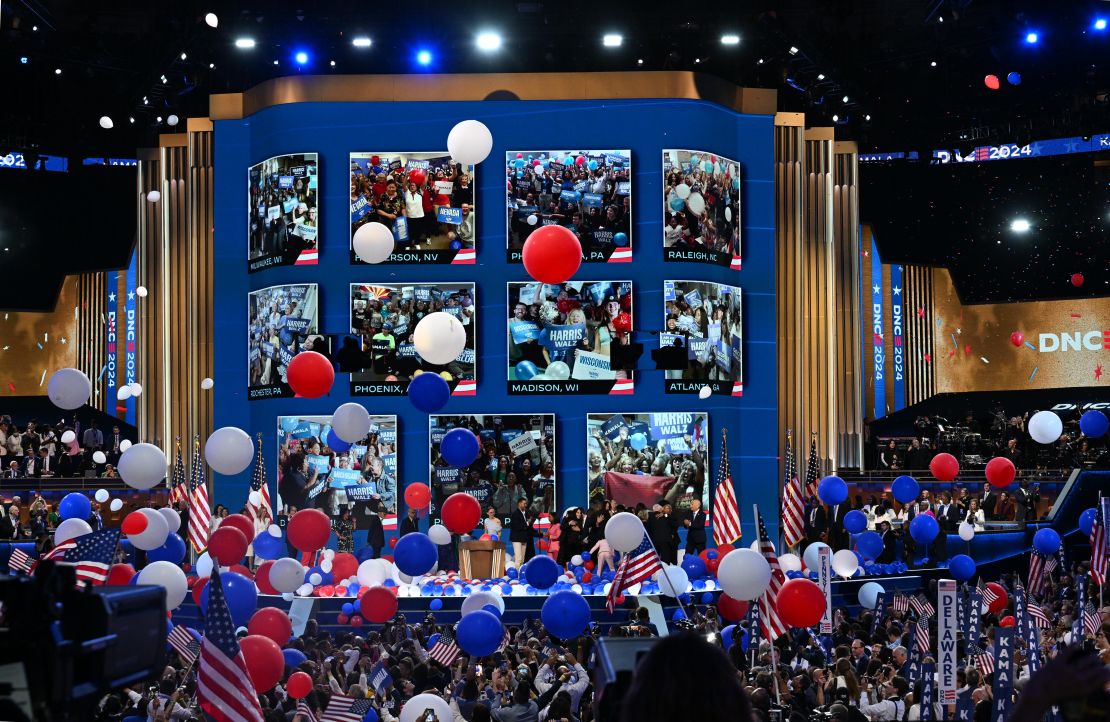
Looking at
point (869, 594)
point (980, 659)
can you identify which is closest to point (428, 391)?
point (980, 659)

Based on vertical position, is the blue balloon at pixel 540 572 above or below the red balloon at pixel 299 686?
above

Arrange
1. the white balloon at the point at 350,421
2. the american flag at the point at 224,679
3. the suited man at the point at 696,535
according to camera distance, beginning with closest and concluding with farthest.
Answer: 1. the american flag at the point at 224,679
2. the white balloon at the point at 350,421
3. the suited man at the point at 696,535

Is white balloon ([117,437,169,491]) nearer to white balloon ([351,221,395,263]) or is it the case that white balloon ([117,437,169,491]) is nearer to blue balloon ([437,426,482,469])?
blue balloon ([437,426,482,469])

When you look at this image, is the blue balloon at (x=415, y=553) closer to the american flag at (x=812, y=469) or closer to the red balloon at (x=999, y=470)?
the red balloon at (x=999, y=470)

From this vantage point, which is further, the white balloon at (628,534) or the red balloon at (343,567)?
the red balloon at (343,567)

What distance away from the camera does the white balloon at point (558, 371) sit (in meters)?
21.5

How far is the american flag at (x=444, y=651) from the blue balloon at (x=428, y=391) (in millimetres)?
2857

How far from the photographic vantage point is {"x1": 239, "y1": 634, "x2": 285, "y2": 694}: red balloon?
28.3 ft

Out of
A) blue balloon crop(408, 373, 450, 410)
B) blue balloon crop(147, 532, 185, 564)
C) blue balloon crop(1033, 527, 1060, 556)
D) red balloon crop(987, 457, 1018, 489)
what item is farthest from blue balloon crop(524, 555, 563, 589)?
red balloon crop(987, 457, 1018, 489)

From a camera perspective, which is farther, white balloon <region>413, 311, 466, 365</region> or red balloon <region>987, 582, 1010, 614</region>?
red balloon <region>987, 582, 1010, 614</region>

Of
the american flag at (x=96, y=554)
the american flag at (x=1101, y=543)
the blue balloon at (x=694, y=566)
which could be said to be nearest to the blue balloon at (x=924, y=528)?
the blue balloon at (x=694, y=566)

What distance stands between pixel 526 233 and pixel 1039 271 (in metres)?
14.3

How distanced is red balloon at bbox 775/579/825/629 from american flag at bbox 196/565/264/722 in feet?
17.1

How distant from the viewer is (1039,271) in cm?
2988
